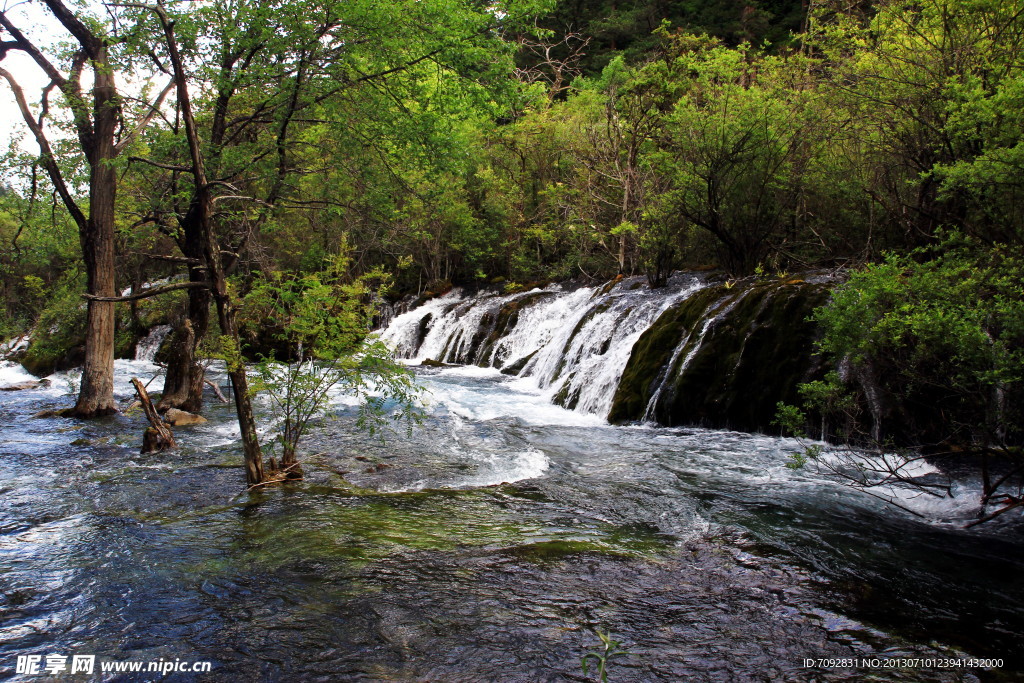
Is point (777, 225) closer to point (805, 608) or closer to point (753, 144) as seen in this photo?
point (753, 144)

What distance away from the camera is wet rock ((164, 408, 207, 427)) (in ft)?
35.4

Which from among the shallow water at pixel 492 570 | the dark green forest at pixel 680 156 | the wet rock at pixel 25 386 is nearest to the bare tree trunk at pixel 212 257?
the dark green forest at pixel 680 156

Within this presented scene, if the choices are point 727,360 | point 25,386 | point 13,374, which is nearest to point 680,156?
point 727,360

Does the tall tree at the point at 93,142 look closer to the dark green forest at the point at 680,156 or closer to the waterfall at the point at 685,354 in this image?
the dark green forest at the point at 680,156

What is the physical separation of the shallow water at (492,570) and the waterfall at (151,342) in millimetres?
15702

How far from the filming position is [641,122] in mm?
19359

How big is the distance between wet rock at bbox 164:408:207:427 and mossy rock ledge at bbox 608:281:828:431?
783 cm

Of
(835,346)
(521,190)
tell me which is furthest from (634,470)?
(521,190)

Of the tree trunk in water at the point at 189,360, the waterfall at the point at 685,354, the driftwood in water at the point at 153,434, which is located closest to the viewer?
the driftwood in water at the point at 153,434

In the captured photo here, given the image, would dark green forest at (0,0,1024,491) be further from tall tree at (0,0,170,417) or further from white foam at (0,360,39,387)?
white foam at (0,360,39,387)

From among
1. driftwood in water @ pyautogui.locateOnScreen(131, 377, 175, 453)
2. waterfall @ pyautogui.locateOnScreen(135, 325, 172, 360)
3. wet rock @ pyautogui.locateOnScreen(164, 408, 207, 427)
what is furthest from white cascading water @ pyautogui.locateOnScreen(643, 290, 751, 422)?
waterfall @ pyautogui.locateOnScreen(135, 325, 172, 360)

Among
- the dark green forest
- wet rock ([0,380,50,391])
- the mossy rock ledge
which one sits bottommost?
wet rock ([0,380,50,391])

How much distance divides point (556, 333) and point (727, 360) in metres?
7.28

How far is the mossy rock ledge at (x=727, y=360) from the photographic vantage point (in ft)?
31.9
